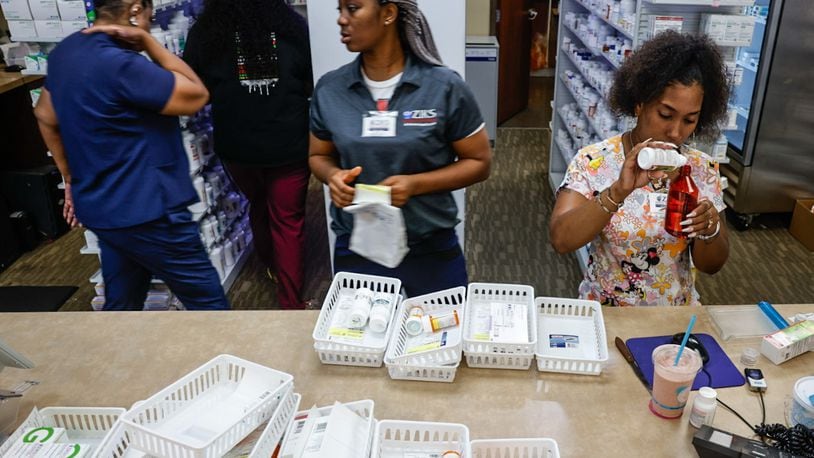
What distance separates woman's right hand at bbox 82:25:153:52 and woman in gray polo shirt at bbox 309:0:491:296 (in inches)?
29.5

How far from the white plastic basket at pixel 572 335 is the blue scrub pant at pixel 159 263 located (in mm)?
1490

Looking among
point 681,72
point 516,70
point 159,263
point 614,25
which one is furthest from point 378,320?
point 516,70

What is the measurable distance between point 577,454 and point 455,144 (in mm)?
1055

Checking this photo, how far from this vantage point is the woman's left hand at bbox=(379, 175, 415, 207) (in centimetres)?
189

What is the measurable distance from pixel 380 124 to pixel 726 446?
1255mm

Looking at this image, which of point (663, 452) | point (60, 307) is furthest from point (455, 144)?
point (60, 307)

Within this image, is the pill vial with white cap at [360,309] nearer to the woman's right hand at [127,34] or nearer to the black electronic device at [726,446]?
the black electronic device at [726,446]

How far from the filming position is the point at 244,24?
2932 millimetres

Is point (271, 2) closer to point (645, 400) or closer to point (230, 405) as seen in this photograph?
point (230, 405)

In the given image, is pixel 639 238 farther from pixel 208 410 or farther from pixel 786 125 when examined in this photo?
pixel 786 125

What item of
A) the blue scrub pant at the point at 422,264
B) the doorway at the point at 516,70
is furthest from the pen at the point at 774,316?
the doorway at the point at 516,70

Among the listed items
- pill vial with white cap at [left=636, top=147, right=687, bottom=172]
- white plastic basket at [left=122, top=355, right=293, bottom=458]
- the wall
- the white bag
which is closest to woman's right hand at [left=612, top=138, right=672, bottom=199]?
pill vial with white cap at [left=636, top=147, right=687, bottom=172]

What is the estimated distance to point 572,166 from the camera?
1970mm

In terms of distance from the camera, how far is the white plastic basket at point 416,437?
4.30ft
